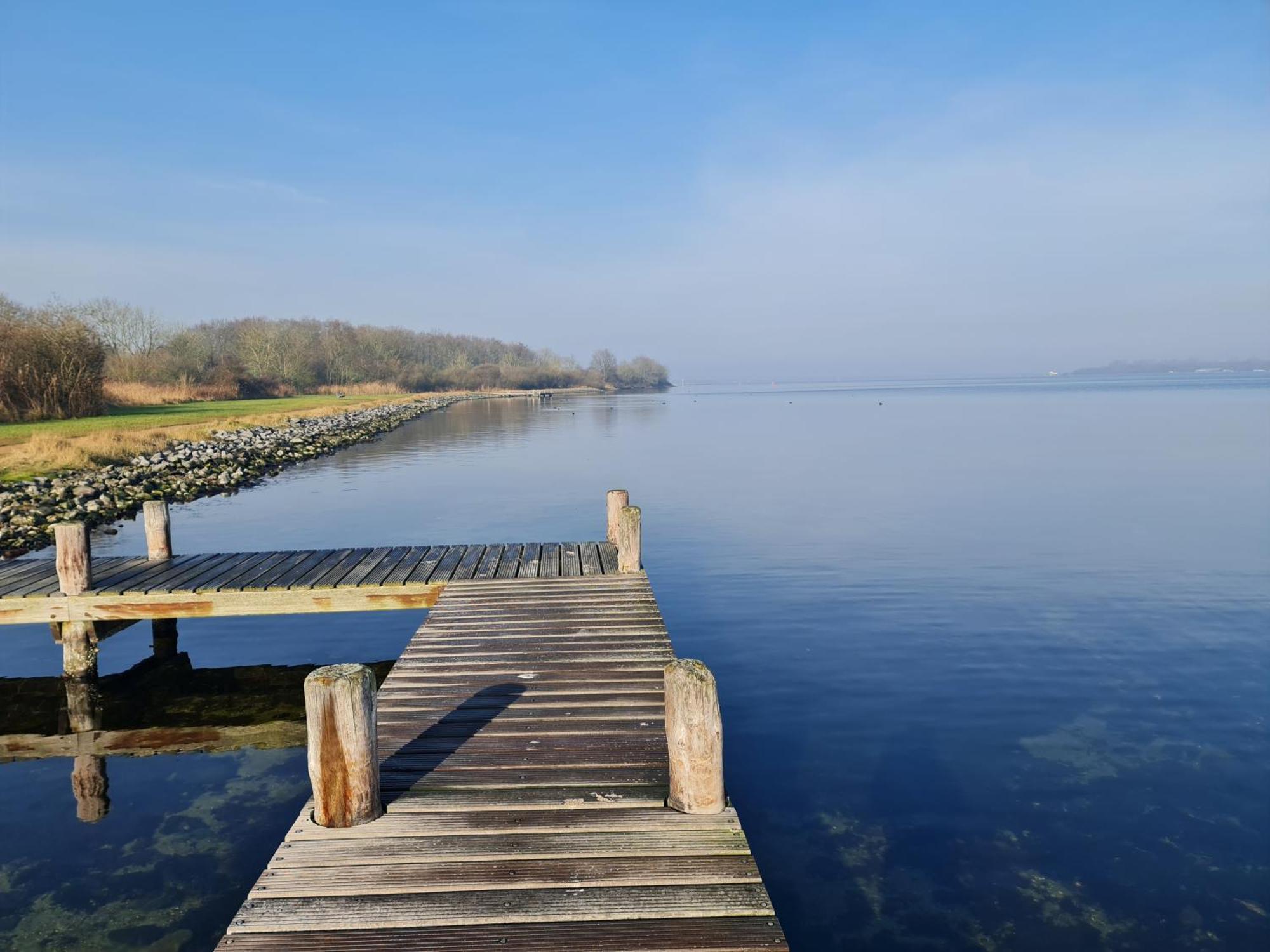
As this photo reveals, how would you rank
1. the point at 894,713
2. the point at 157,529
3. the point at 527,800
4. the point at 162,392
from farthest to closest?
the point at 162,392 → the point at 157,529 → the point at 894,713 → the point at 527,800

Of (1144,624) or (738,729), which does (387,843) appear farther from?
(1144,624)

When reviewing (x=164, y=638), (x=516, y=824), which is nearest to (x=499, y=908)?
(x=516, y=824)

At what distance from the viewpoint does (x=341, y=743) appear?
4961 mm

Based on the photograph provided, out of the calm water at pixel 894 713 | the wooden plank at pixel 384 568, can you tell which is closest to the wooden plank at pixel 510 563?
the wooden plank at pixel 384 568

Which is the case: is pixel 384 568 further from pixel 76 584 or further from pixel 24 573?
pixel 24 573

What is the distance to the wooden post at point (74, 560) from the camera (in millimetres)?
10023

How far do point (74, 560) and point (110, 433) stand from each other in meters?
25.9

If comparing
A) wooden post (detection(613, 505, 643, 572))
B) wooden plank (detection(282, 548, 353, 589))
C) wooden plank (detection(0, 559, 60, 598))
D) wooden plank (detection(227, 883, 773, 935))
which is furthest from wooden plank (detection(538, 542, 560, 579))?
wooden plank (detection(227, 883, 773, 935))

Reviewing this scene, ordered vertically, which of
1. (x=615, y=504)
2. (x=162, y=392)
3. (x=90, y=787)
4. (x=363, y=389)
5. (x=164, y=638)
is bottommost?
(x=90, y=787)

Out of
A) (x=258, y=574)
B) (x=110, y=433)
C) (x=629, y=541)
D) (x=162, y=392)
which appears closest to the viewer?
(x=258, y=574)

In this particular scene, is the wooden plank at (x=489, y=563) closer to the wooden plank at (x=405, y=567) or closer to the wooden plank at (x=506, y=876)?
the wooden plank at (x=405, y=567)

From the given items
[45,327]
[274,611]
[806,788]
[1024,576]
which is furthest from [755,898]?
[45,327]

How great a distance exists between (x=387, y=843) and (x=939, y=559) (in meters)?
15.7

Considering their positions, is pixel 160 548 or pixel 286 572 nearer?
pixel 286 572
